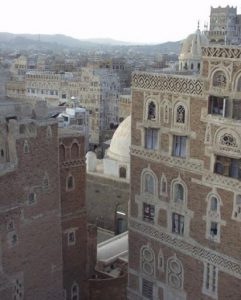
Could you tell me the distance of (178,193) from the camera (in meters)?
23.6

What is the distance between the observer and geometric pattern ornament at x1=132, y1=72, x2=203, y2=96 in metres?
22.0

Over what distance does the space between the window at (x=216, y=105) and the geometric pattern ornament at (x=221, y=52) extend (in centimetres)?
178

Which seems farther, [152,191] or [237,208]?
[152,191]

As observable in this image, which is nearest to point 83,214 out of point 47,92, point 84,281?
point 84,281

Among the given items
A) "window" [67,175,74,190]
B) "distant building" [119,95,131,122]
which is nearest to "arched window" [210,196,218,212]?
"window" [67,175,74,190]

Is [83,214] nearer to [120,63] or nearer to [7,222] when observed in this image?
[7,222]

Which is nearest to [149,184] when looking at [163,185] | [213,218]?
[163,185]

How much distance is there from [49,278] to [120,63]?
129767 millimetres

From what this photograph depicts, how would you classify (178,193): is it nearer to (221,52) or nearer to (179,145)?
(179,145)

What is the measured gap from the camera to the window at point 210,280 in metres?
22.5

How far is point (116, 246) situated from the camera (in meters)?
34.8

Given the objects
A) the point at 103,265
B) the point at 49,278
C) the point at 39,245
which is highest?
the point at 39,245

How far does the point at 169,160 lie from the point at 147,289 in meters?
7.13

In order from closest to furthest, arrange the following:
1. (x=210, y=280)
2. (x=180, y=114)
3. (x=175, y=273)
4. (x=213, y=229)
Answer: (x=213, y=229), (x=210, y=280), (x=180, y=114), (x=175, y=273)
